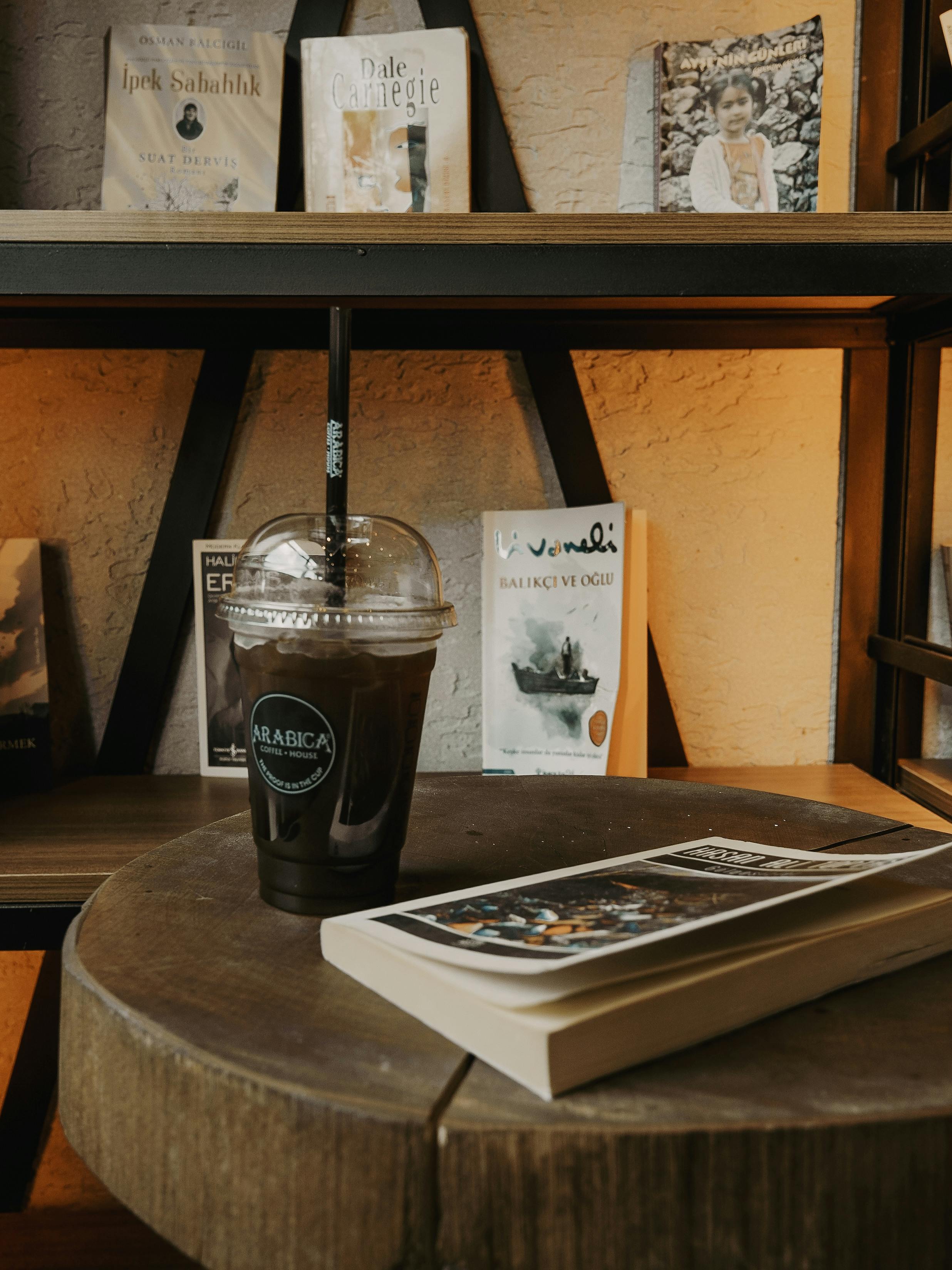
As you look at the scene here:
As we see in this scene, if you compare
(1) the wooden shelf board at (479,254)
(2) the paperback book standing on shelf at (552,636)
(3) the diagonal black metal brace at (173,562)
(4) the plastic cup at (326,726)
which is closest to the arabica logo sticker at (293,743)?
(4) the plastic cup at (326,726)

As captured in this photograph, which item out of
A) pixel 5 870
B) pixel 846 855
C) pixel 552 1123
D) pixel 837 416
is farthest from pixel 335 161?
pixel 552 1123

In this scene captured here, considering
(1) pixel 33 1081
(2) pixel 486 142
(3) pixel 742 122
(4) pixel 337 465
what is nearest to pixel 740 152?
(3) pixel 742 122

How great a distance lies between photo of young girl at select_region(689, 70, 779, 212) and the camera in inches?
59.0

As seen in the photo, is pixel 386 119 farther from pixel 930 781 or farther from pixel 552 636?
pixel 930 781

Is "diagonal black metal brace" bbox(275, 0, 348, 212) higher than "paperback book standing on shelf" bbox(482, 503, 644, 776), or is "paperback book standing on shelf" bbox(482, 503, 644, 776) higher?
"diagonal black metal brace" bbox(275, 0, 348, 212)

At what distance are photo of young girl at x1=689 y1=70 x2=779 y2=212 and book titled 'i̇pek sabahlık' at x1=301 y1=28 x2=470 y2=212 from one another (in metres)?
0.41

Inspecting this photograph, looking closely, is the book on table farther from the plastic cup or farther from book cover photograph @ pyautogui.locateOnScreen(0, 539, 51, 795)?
book cover photograph @ pyautogui.locateOnScreen(0, 539, 51, 795)

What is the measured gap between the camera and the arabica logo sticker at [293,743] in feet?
2.08

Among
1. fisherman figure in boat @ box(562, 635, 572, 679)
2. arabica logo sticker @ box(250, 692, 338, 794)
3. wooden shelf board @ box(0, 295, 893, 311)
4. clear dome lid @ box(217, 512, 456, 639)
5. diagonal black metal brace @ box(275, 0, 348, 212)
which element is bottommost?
fisherman figure in boat @ box(562, 635, 572, 679)

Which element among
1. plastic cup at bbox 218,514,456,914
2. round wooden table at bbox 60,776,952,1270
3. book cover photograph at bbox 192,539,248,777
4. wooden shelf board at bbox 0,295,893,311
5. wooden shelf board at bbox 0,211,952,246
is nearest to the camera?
round wooden table at bbox 60,776,952,1270

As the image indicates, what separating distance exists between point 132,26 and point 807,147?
1104mm

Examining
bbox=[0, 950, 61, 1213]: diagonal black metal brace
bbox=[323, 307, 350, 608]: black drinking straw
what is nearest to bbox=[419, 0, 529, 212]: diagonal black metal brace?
bbox=[323, 307, 350, 608]: black drinking straw

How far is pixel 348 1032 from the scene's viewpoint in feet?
1.65

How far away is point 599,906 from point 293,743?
0.75 ft
